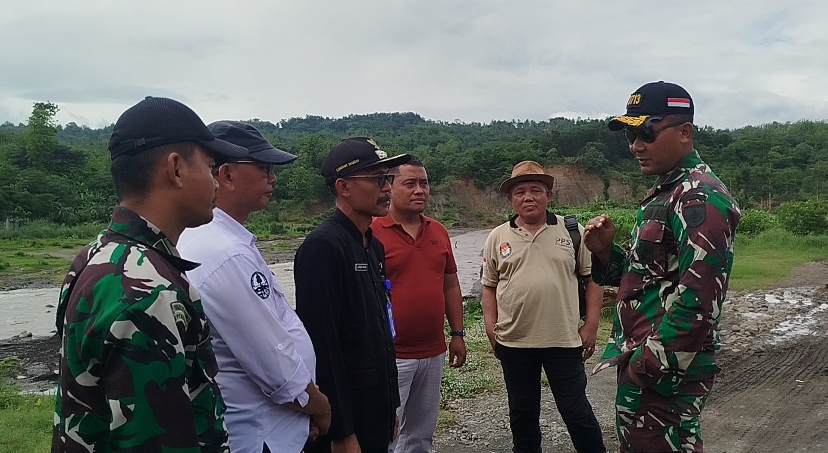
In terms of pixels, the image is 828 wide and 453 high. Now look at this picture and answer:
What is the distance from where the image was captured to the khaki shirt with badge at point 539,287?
12.4 ft

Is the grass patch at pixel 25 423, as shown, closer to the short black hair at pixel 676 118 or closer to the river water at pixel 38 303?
the river water at pixel 38 303

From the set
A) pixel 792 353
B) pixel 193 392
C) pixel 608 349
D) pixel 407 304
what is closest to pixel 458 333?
pixel 407 304

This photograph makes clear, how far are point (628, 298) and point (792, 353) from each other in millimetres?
5807

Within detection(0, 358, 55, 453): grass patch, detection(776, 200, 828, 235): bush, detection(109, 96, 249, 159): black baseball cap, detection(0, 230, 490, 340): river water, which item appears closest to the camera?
detection(109, 96, 249, 159): black baseball cap

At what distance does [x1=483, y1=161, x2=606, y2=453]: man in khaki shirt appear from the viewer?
3.74 meters

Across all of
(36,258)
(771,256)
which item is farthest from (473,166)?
(771,256)

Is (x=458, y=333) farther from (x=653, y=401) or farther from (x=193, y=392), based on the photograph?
(x=193, y=392)

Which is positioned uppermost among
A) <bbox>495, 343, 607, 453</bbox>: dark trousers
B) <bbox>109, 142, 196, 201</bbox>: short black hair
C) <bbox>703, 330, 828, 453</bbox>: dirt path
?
<bbox>109, 142, 196, 201</bbox>: short black hair

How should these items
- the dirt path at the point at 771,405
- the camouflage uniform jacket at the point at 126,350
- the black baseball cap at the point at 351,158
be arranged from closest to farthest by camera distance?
the camouflage uniform jacket at the point at 126,350, the black baseball cap at the point at 351,158, the dirt path at the point at 771,405

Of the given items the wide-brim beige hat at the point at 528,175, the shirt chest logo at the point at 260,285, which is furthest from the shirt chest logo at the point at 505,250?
the shirt chest logo at the point at 260,285

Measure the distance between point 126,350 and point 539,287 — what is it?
2.88 metres

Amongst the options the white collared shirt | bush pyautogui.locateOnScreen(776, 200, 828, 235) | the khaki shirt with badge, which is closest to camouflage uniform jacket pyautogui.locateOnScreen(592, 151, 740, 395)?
the khaki shirt with badge

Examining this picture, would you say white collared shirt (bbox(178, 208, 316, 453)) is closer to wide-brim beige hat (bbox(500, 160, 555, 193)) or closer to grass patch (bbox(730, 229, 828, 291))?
wide-brim beige hat (bbox(500, 160, 555, 193))

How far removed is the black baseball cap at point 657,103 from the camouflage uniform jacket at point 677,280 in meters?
0.20
